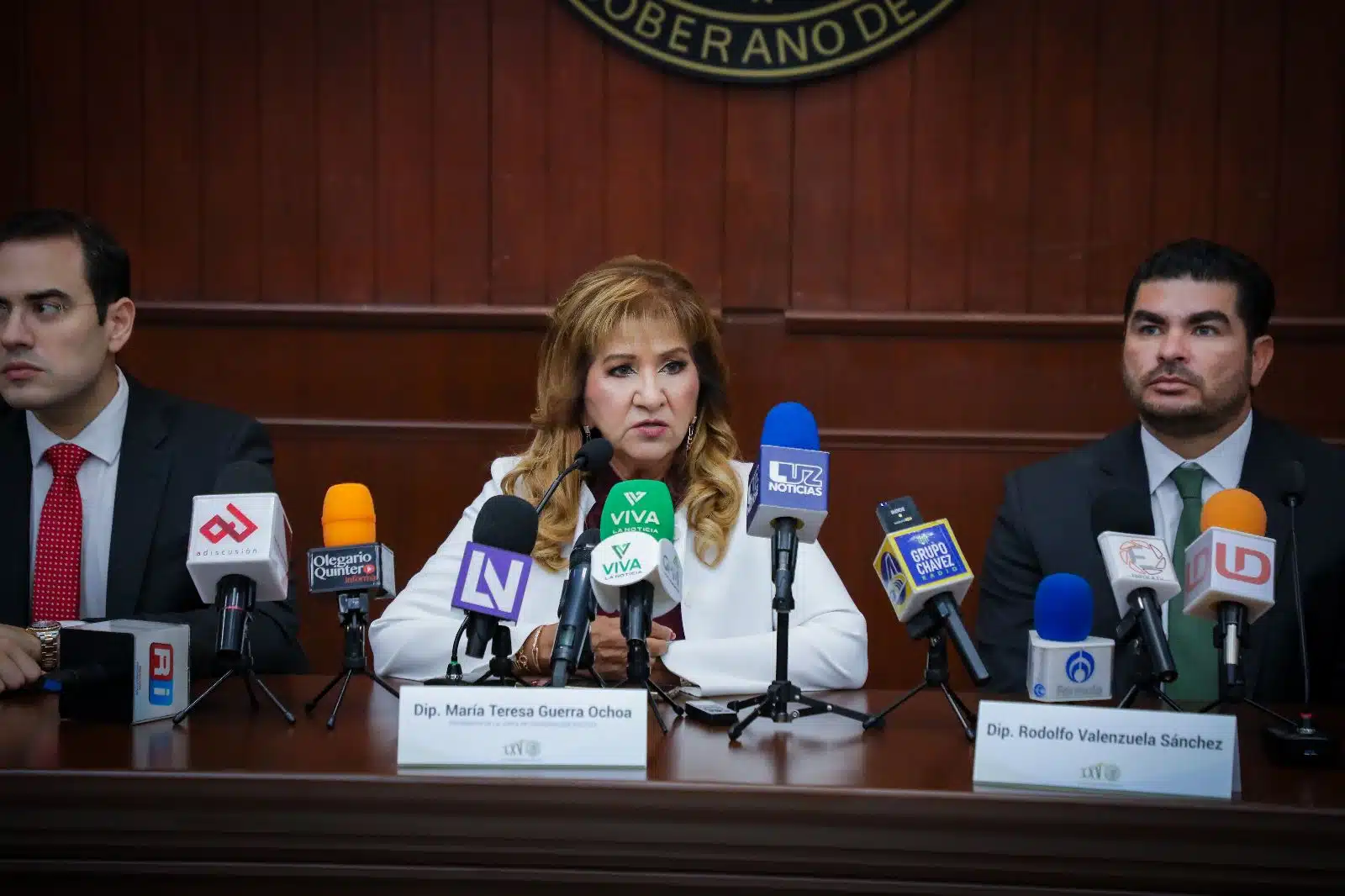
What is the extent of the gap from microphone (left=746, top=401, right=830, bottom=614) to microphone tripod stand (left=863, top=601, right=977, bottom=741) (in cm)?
16

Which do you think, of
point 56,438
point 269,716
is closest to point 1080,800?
point 269,716

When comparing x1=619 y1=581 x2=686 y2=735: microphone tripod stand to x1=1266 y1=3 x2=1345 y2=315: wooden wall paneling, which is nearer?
x1=619 y1=581 x2=686 y2=735: microphone tripod stand

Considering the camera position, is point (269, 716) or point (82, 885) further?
point (269, 716)

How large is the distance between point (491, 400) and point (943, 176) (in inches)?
47.4

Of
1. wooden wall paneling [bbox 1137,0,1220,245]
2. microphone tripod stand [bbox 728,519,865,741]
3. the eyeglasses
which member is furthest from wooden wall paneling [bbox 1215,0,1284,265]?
the eyeglasses

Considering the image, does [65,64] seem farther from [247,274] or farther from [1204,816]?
[1204,816]

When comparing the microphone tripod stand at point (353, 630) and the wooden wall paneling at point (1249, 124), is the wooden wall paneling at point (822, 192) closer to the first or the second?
the wooden wall paneling at point (1249, 124)

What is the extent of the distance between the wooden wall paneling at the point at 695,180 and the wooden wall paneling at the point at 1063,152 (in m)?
0.74

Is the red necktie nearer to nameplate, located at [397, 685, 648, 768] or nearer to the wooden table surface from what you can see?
the wooden table surface

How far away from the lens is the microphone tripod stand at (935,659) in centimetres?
165

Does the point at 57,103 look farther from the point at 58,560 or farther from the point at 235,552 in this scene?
the point at 235,552

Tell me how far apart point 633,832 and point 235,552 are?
620 millimetres

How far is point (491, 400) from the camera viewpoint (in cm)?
344

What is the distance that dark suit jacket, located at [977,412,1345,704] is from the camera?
7.79 feet
